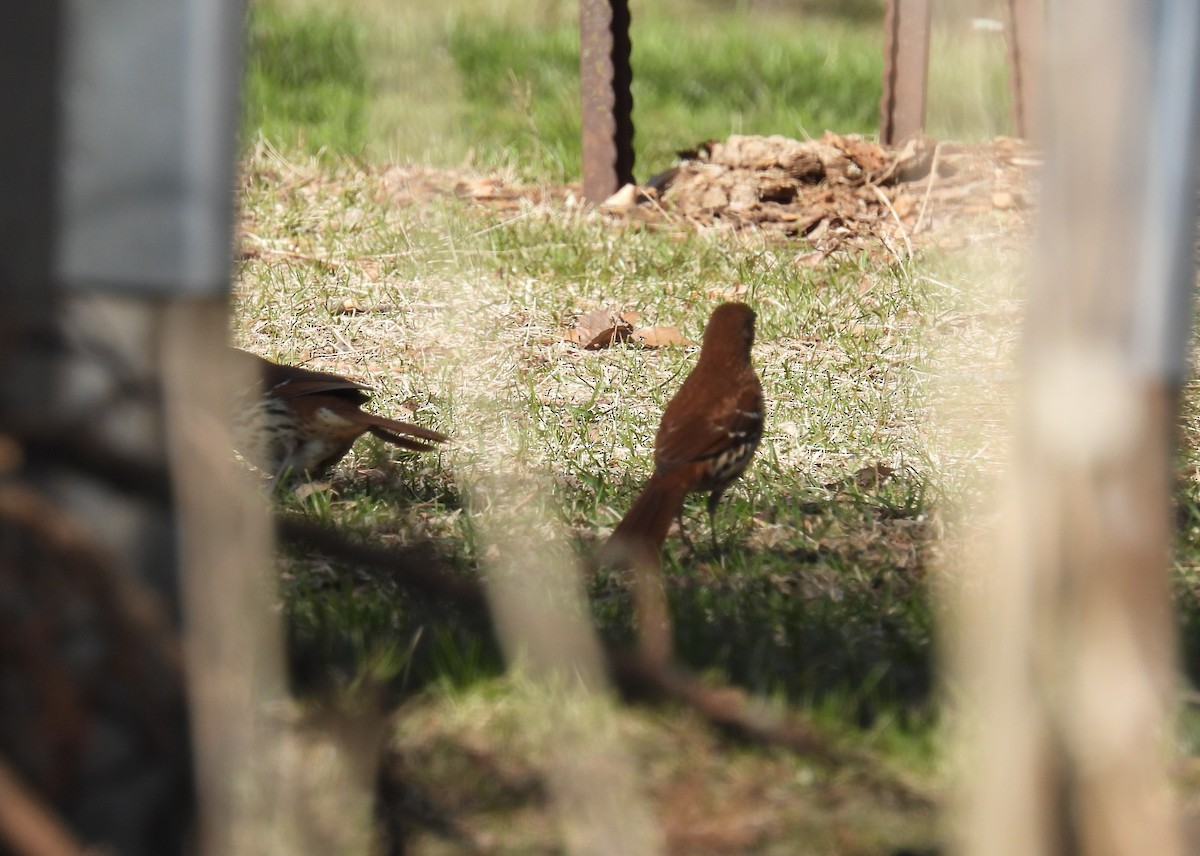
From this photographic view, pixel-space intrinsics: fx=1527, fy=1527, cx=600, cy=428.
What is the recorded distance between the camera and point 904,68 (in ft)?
26.8

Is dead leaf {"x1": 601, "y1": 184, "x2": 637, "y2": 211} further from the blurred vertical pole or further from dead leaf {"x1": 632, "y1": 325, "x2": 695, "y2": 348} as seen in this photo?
the blurred vertical pole

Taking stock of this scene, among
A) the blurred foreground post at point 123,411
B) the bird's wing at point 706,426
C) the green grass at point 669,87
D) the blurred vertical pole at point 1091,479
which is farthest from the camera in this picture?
the green grass at point 669,87

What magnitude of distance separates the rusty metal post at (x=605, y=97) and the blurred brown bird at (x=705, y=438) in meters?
3.40

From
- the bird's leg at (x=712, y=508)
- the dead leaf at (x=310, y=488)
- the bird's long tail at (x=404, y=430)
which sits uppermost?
the bird's long tail at (x=404, y=430)

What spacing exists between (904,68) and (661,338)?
295 centimetres

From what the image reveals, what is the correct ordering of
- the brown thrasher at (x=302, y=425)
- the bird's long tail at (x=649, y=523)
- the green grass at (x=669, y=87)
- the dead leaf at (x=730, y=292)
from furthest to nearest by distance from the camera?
the green grass at (x=669, y=87), the dead leaf at (x=730, y=292), the brown thrasher at (x=302, y=425), the bird's long tail at (x=649, y=523)

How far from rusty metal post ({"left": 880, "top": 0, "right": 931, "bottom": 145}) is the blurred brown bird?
391 cm

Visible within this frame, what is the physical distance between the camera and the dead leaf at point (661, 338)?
6047 mm

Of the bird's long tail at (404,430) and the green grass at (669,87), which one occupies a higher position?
the green grass at (669,87)

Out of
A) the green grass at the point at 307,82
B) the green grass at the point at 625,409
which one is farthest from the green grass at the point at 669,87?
the green grass at the point at 625,409

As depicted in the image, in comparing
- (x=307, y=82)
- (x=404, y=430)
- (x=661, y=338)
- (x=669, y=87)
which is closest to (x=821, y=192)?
(x=661, y=338)

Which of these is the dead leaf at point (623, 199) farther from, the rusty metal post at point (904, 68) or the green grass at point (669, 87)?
the rusty metal post at point (904, 68)

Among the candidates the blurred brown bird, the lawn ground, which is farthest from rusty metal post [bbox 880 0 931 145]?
the blurred brown bird

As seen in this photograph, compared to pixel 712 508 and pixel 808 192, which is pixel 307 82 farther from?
pixel 712 508
